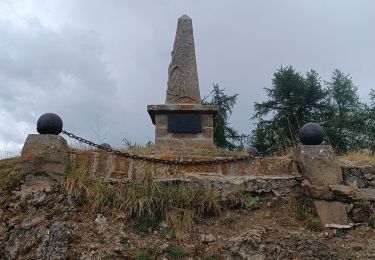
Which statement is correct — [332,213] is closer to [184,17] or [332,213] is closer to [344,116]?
[184,17]

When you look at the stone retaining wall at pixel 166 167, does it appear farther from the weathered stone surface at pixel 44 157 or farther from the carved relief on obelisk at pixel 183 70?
the carved relief on obelisk at pixel 183 70

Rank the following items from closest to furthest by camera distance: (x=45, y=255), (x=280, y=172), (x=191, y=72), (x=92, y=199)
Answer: (x=45, y=255) → (x=92, y=199) → (x=280, y=172) → (x=191, y=72)

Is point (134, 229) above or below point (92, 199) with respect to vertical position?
below

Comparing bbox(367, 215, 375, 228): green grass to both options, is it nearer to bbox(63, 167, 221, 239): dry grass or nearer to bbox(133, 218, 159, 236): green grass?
bbox(63, 167, 221, 239): dry grass

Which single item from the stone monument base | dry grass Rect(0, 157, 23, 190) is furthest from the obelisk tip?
dry grass Rect(0, 157, 23, 190)

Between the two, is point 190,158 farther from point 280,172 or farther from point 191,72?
point 191,72

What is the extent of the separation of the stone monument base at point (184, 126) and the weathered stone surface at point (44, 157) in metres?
2.35

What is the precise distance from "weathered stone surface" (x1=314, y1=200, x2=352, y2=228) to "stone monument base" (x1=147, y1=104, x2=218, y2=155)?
8.72ft

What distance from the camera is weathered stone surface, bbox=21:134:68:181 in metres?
5.43

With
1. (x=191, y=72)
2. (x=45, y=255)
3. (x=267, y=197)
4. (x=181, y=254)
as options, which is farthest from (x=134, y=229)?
(x=191, y=72)

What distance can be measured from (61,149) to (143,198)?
1313mm

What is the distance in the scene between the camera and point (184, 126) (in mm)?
7785

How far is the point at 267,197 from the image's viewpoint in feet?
18.5

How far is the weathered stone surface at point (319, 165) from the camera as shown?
5609 mm
